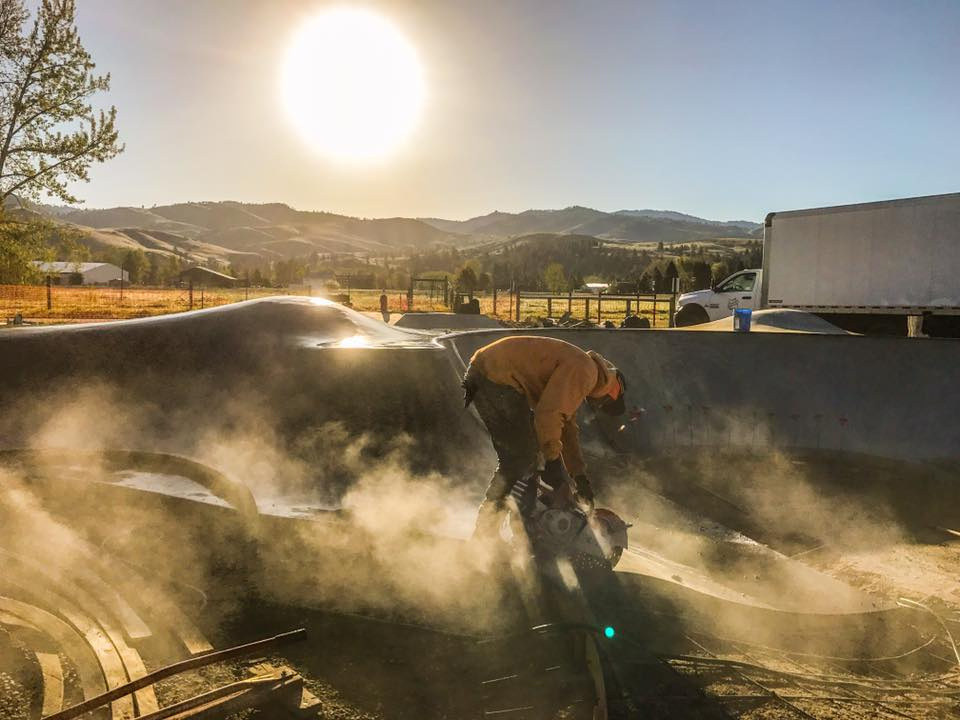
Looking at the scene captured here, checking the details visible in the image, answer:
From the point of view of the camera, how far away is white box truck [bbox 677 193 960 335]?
1702cm

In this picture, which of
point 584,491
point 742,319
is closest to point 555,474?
point 584,491

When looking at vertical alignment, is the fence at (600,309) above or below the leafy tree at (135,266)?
below

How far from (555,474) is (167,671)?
272 cm

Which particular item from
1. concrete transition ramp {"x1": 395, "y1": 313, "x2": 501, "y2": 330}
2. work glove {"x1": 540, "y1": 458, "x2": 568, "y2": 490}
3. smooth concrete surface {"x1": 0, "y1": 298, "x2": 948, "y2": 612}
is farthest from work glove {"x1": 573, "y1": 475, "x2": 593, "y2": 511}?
concrete transition ramp {"x1": 395, "y1": 313, "x2": 501, "y2": 330}

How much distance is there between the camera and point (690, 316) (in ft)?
75.0

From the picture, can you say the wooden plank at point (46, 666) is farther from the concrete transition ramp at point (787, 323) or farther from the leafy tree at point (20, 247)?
the leafy tree at point (20, 247)

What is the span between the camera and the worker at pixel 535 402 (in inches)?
199

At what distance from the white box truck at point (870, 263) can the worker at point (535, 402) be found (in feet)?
50.5

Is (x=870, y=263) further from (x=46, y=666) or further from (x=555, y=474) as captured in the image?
(x=46, y=666)

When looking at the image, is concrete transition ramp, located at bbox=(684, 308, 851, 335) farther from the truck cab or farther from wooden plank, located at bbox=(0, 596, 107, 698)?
wooden plank, located at bbox=(0, 596, 107, 698)

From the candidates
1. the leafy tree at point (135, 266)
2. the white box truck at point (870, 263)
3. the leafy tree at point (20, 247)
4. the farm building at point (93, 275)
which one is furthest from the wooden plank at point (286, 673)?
the leafy tree at point (135, 266)

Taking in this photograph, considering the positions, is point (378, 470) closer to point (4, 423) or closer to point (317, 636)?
point (317, 636)

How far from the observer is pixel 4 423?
722cm

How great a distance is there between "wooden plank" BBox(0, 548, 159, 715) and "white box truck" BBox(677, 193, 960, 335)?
18382mm
